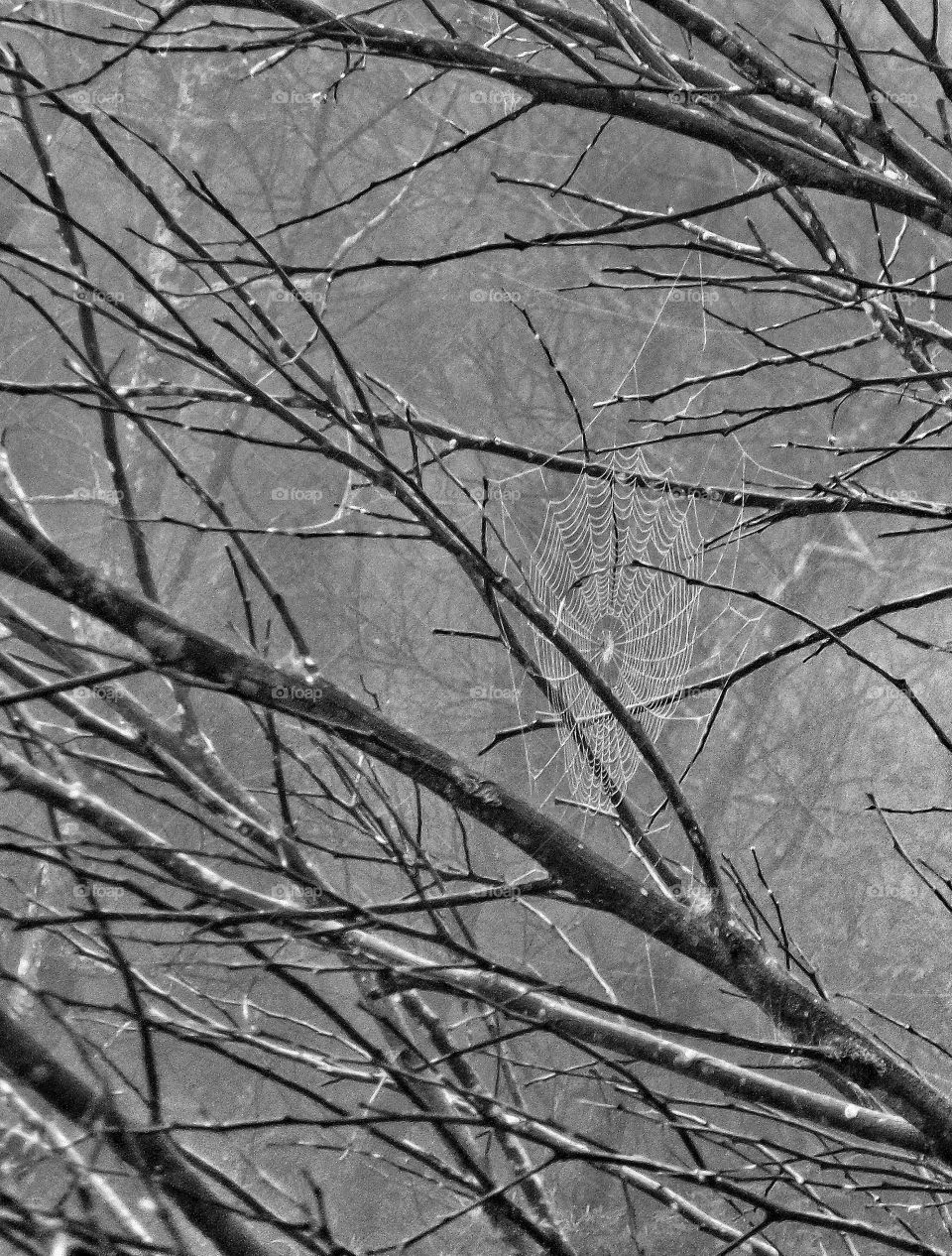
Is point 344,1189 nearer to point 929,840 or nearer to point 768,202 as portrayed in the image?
point 929,840

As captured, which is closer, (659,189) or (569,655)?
(569,655)

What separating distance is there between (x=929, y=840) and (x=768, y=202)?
170cm

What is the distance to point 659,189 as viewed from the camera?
10.6 ft

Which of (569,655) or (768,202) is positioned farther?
(768,202)

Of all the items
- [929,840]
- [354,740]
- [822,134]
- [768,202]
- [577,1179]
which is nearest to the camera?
[354,740]

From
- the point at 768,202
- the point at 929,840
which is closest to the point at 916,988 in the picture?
the point at 929,840

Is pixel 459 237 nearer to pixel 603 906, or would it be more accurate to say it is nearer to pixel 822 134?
pixel 822 134

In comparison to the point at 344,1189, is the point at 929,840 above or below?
above

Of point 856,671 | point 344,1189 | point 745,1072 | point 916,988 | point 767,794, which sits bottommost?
point 745,1072

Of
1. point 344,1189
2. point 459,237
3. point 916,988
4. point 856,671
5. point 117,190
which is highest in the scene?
point 459,237

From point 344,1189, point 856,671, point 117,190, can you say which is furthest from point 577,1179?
point 117,190

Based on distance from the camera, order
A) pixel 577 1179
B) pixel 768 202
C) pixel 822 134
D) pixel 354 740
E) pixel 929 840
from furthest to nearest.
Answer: pixel 768 202, pixel 929 840, pixel 577 1179, pixel 822 134, pixel 354 740

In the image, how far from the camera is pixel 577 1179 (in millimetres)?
2662

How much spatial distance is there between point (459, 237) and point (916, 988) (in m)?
2.25
